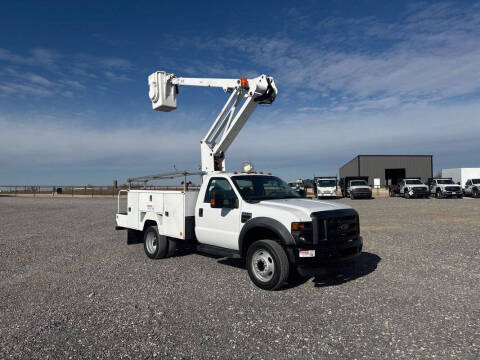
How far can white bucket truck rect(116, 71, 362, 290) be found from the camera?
5266 mm

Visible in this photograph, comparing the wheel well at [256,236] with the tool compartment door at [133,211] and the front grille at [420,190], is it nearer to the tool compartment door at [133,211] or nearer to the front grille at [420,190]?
the tool compartment door at [133,211]

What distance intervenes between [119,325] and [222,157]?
4.97 meters

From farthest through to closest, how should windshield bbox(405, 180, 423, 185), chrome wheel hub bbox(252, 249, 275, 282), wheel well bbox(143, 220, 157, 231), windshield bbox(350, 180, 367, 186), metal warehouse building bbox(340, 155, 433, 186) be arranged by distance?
Answer: metal warehouse building bbox(340, 155, 433, 186), windshield bbox(350, 180, 367, 186), windshield bbox(405, 180, 423, 185), wheel well bbox(143, 220, 157, 231), chrome wheel hub bbox(252, 249, 275, 282)

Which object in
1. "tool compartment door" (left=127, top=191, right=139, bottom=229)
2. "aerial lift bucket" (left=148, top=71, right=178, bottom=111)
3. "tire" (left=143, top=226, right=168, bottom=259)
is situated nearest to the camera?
"tire" (left=143, top=226, right=168, bottom=259)

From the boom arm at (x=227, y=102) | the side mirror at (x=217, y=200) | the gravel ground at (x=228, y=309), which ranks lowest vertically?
the gravel ground at (x=228, y=309)

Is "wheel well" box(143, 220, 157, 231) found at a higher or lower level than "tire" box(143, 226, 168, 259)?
higher

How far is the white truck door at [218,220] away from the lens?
6.14 meters

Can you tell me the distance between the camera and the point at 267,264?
5.52 meters

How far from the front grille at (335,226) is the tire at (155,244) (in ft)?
12.1

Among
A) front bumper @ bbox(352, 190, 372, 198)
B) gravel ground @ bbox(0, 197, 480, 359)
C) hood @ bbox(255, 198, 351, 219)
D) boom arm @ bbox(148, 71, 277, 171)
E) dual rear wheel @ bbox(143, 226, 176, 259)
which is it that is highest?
boom arm @ bbox(148, 71, 277, 171)

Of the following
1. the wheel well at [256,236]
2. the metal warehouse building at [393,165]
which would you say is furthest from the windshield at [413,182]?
the wheel well at [256,236]

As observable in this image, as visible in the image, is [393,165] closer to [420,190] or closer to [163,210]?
[420,190]

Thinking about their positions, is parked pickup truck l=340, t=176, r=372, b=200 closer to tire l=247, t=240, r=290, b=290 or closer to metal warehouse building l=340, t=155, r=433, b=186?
metal warehouse building l=340, t=155, r=433, b=186

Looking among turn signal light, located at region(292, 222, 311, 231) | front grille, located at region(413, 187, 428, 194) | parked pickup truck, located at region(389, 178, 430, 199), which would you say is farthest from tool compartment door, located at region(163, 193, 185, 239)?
front grille, located at region(413, 187, 428, 194)
